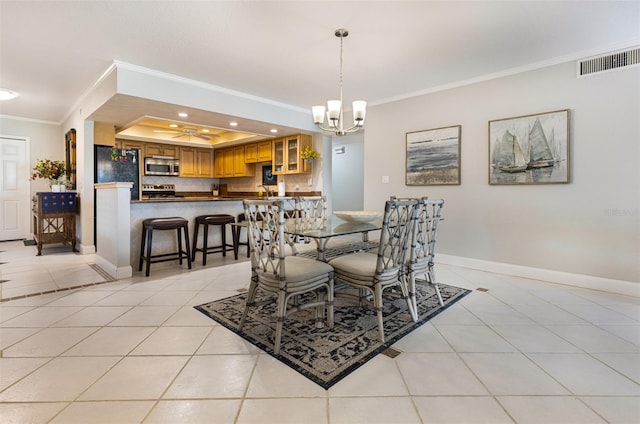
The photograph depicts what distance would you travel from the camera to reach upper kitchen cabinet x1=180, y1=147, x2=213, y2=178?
7427 millimetres

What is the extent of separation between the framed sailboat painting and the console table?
6.50 meters

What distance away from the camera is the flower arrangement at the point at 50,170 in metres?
5.27

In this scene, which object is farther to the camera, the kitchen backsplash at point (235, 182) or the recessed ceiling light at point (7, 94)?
the kitchen backsplash at point (235, 182)

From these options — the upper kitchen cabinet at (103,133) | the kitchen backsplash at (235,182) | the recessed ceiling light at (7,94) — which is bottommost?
the kitchen backsplash at (235,182)

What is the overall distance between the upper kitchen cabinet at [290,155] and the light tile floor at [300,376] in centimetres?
365

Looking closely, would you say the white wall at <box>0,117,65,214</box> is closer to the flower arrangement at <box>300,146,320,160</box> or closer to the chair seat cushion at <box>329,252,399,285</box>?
the flower arrangement at <box>300,146,320,160</box>

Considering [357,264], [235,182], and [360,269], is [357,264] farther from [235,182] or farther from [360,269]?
[235,182]

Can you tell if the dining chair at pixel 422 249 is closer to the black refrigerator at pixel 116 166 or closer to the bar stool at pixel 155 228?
the bar stool at pixel 155 228

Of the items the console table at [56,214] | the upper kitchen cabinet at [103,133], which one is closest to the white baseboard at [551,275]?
the upper kitchen cabinet at [103,133]

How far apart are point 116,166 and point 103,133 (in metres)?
0.55

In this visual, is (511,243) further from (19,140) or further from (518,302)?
(19,140)

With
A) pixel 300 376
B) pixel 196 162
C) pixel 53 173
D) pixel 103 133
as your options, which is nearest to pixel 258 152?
pixel 196 162

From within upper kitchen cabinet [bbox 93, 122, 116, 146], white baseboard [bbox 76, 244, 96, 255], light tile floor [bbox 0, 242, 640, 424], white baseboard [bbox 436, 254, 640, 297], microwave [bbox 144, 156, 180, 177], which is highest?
upper kitchen cabinet [bbox 93, 122, 116, 146]

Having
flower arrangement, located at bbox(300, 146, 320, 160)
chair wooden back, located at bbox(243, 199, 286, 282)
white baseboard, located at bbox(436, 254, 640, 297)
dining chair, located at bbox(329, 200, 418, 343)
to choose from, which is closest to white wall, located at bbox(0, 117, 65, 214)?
flower arrangement, located at bbox(300, 146, 320, 160)
